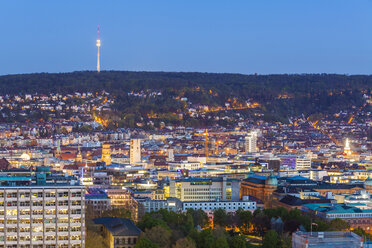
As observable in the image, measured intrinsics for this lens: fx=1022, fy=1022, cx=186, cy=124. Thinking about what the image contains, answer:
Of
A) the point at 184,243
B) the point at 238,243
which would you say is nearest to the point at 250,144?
the point at 238,243

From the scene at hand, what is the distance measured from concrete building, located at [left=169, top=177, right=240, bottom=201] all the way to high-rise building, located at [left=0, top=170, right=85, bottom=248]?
34362 millimetres

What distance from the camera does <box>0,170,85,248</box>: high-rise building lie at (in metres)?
53.8

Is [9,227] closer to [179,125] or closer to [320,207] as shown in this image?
[320,207]

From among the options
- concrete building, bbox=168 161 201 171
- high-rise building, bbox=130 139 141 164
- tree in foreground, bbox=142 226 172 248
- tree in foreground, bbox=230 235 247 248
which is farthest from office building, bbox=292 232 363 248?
high-rise building, bbox=130 139 141 164

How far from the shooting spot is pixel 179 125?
195 meters

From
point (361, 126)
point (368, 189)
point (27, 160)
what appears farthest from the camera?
point (361, 126)

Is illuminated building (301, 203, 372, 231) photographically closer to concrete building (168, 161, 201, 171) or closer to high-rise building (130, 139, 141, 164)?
concrete building (168, 161, 201, 171)

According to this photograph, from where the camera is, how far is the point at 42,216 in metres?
54.1

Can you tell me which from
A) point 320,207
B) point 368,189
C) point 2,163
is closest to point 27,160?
point 2,163

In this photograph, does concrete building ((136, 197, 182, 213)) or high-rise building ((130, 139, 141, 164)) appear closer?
concrete building ((136, 197, 182, 213))

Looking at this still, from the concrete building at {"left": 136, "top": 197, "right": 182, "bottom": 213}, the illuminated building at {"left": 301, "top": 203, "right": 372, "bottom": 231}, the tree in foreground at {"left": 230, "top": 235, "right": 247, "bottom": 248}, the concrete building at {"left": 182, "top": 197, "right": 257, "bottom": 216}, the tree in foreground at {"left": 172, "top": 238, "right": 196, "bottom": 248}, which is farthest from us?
the concrete building at {"left": 182, "top": 197, "right": 257, "bottom": 216}

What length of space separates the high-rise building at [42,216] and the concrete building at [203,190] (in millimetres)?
34362

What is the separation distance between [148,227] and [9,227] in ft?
34.6

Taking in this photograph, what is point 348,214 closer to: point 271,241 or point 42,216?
point 271,241
